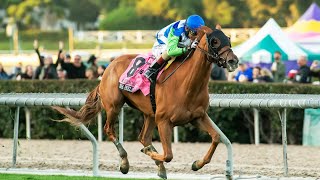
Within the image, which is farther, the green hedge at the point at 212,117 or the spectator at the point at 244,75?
the spectator at the point at 244,75

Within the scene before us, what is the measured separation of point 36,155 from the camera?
13391 mm

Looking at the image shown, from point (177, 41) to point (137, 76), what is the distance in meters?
0.66

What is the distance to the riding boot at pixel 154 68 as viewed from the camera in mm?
9786

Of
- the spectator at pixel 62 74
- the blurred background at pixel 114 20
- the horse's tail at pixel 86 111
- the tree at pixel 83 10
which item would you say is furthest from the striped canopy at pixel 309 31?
the tree at pixel 83 10

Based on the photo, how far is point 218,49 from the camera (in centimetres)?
907

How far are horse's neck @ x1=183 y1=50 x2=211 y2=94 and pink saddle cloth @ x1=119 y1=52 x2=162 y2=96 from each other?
0.59 meters

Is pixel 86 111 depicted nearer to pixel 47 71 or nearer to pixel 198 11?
pixel 47 71

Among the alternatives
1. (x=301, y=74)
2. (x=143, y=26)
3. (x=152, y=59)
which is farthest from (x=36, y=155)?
(x=143, y=26)

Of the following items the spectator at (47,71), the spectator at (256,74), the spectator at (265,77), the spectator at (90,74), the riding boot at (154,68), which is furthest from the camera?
the spectator at (47,71)

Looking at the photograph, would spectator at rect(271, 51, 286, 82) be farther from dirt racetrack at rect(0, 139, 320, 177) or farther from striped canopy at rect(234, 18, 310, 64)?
striped canopy at rect(234, 18, 310, 64)

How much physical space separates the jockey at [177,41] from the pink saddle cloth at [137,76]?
0.38 ft

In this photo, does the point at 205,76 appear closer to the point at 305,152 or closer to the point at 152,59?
the point at 152,59

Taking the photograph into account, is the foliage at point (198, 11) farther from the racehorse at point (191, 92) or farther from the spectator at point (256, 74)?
the racehorse at point (191, 92)

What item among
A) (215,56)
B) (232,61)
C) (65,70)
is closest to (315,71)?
(65,70)
